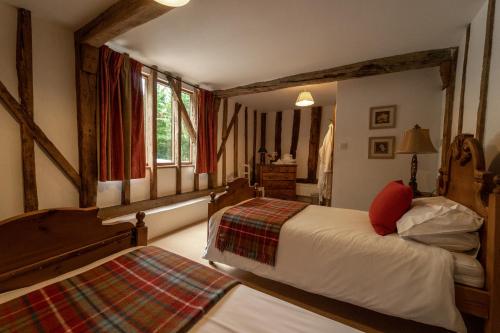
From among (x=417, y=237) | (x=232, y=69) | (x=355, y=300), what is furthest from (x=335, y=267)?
(x=232, y=69)

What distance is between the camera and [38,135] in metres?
2.06

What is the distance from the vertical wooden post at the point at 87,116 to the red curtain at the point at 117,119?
70mm

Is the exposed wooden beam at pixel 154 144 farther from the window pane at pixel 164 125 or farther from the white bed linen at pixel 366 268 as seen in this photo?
the white bed linen at pixel 366 268

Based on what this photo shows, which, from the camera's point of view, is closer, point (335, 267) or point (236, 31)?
point (335, 267)

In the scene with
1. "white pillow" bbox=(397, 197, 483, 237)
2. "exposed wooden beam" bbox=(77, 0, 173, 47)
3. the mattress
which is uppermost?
"exposed wooden beam" bbox=(77, 0, 173, 47)

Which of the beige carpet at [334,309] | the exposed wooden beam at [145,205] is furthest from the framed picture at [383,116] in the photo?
the exposed wooden beam at [145,205]

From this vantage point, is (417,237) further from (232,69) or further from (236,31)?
(232,69)

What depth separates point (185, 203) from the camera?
3559 mm

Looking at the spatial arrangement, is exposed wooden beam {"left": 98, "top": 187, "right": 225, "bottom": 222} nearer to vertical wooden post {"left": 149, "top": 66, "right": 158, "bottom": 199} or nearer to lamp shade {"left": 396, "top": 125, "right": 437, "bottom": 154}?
vertical wooden post {"left": 149, "top": 66, "right": 158, "bottom": 199}

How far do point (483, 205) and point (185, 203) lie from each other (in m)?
3.39

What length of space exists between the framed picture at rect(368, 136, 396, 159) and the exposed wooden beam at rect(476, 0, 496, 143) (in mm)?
1435

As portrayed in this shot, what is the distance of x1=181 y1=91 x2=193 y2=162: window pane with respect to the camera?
148 inches

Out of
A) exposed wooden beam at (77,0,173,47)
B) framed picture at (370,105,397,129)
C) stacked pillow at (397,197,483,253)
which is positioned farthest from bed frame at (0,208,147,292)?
framed picture at (370,105,397,129)

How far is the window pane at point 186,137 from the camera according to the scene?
3765mm
